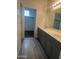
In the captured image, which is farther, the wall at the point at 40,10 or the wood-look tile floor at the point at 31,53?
the wall at the point at 40,10

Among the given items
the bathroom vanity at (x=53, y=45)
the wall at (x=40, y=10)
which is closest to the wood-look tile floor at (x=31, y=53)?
the bathroom vanity at (x=53, y=45)

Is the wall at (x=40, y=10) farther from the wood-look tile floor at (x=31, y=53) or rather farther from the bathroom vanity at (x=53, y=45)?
the bathroom vanity at (x=53, y=45)

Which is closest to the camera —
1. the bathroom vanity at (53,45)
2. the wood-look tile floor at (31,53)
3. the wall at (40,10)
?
the bathroom vanity at (53,45)

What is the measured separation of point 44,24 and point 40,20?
0.42 m

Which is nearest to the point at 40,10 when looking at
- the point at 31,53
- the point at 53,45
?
the point at 31,53

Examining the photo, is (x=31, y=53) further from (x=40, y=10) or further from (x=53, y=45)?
(x=40, y=10)

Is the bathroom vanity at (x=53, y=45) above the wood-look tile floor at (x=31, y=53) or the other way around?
above

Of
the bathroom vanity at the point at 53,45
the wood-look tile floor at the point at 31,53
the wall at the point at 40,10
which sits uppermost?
the wall at the point at 40,10

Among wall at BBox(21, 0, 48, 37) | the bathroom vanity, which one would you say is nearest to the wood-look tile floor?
the bathroom vanity

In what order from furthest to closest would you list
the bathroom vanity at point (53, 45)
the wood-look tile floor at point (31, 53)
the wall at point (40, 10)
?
1. the wall at point (40, 10)
2. the wood-look tile floor at point (31, 53)
3. the bathroom vanity at point (53, 45)

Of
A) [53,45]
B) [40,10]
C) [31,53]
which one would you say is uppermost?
[40,10]
